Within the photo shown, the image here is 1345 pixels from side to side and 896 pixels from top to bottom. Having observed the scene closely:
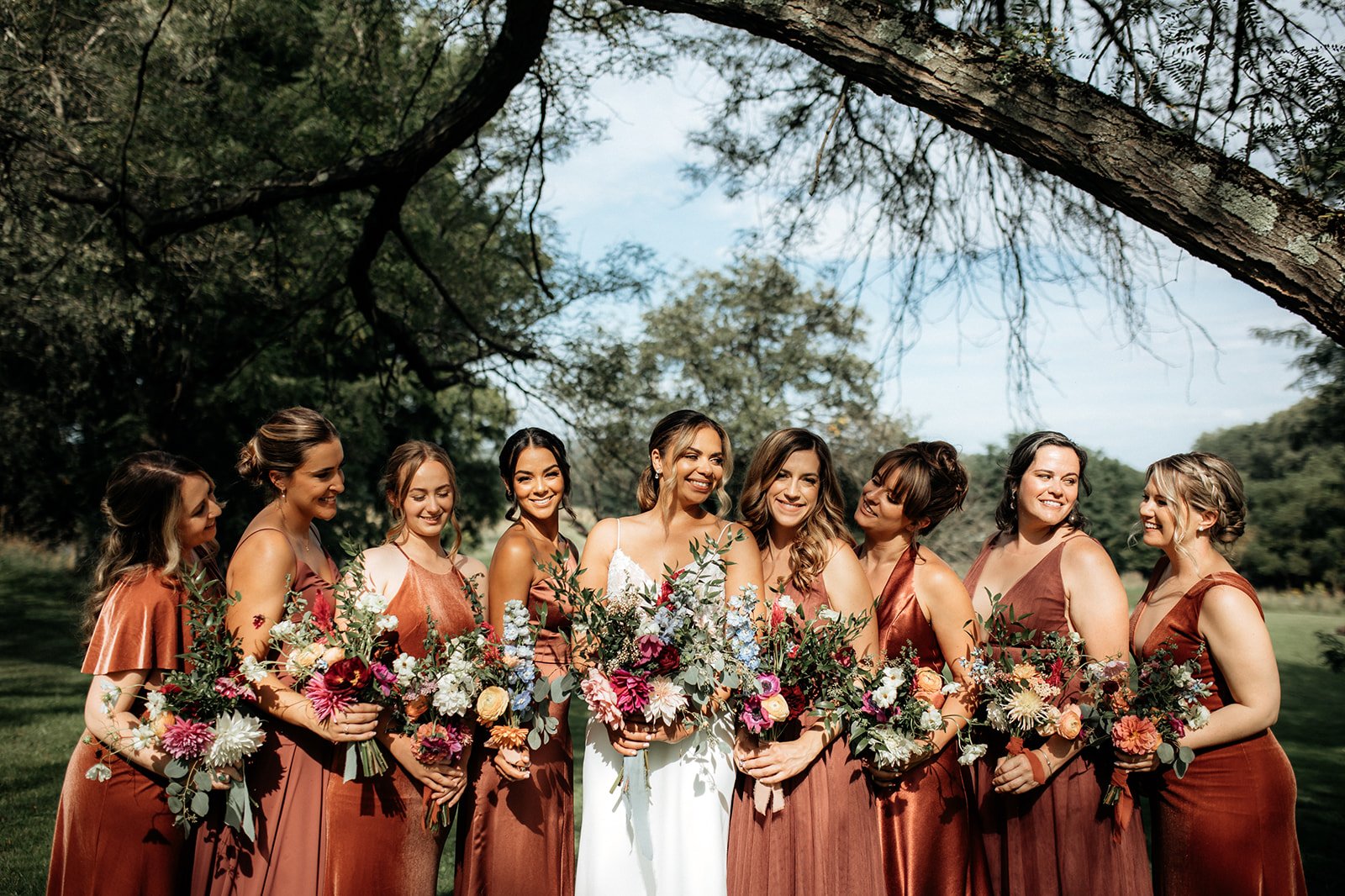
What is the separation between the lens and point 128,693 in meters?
3.87

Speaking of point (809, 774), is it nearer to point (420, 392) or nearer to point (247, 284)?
point (247, 284)

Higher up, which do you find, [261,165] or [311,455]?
[261,165]

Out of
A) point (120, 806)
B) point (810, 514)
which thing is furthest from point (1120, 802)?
point (120, 806)

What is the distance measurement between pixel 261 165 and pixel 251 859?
12.0 m

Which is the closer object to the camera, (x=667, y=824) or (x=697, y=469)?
(x=667, y=824)

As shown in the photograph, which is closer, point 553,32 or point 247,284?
point 553,32

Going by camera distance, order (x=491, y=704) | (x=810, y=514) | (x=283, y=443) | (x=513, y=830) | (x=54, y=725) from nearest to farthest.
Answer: (x=491, y=704) → (x=513, y=830) → (x=283, y=443) → (x=810, y=514) → (x=54, y=725)

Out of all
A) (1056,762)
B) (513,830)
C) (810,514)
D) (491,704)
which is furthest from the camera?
(810,514)

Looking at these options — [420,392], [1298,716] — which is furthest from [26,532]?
[1298,716]

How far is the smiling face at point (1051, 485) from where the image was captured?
4449 mm

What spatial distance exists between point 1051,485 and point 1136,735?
3.82 feet

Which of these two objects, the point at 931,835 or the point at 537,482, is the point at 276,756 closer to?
the point at 537,482

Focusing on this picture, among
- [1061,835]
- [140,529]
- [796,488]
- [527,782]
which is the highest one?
[796,488]

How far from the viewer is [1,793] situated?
27.1 feet
